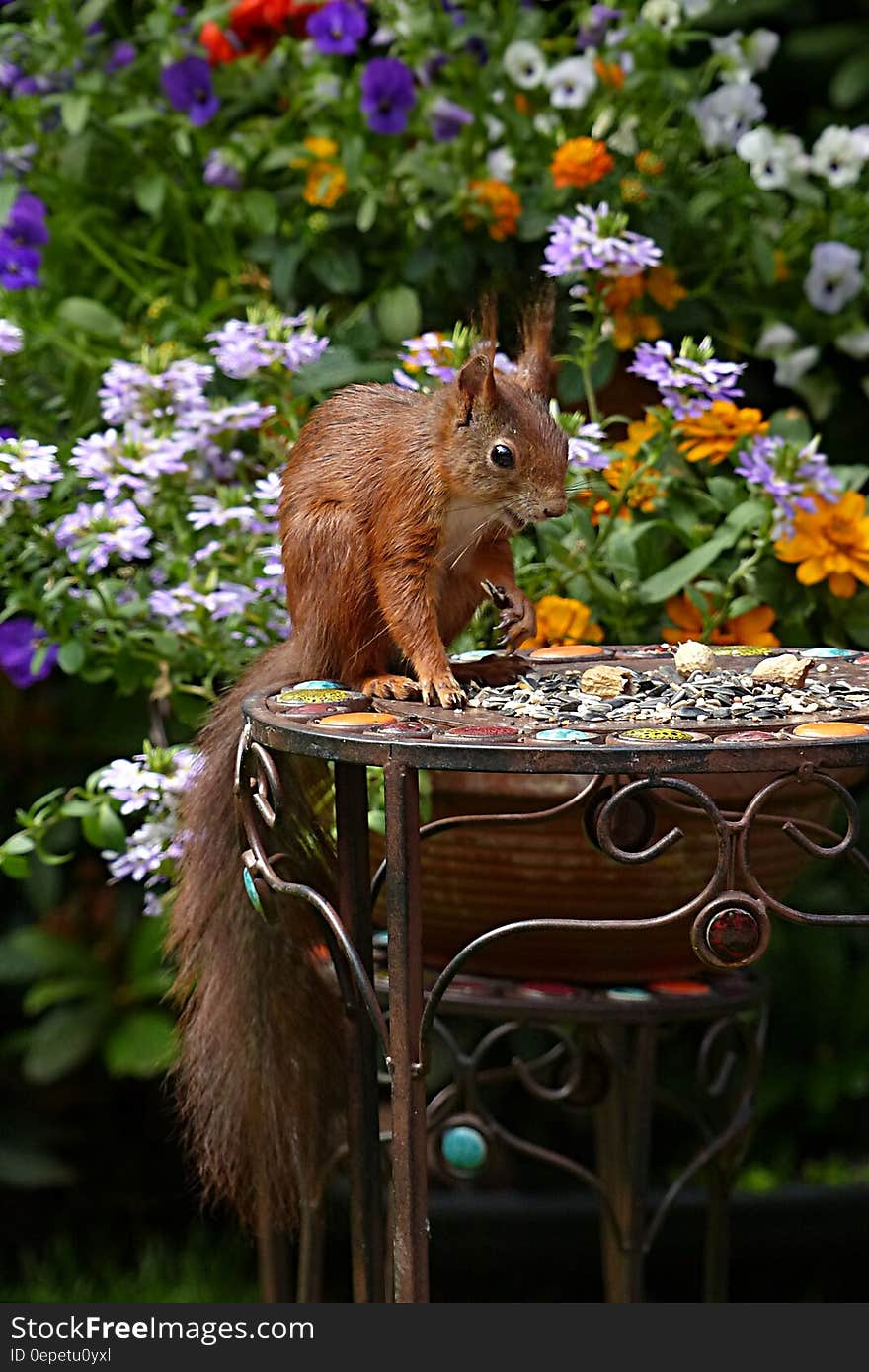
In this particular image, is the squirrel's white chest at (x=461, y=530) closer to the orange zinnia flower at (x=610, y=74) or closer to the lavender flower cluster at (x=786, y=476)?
A: the lavender flower cluster at (x=786, y=476)

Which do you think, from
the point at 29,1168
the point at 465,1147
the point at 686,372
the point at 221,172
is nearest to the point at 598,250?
the point at 686,372

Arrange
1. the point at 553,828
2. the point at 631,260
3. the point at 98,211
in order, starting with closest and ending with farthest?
the point at 553,828, the point at 631,260, the point at 98,211

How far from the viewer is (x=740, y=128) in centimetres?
262

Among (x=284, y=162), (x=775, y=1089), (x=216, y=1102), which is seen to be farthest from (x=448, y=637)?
(x=775, y=1089)

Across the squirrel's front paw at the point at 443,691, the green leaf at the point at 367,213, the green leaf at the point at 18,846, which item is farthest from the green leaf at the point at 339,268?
the squirrel's front paw at the point at 443,691

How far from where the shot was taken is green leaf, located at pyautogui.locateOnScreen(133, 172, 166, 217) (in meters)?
2.60

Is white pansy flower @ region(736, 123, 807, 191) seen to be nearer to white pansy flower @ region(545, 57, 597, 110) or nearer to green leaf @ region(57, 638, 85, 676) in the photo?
white pansy flower @ region(545, 57, 597, 110)

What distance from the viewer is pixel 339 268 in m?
2.59

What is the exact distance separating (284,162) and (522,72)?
363 millimetres

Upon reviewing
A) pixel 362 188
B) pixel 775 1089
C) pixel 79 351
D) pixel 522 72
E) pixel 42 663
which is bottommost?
pixel 775 1089

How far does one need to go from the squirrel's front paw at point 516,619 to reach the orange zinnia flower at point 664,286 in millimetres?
862

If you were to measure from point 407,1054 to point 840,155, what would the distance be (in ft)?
5.44

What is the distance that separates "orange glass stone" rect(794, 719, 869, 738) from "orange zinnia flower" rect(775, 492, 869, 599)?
0.77 m

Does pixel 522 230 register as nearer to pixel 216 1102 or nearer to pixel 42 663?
pixel 42 663
